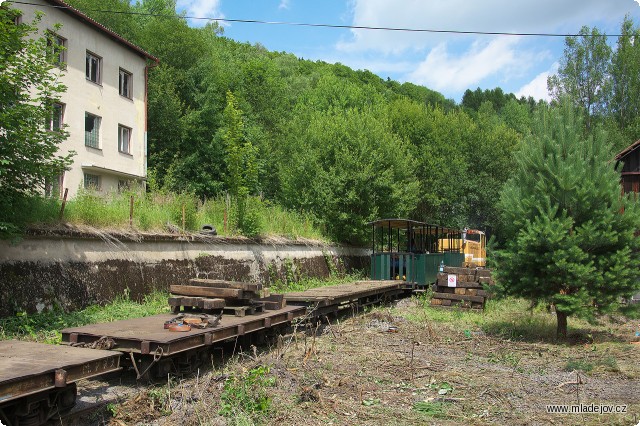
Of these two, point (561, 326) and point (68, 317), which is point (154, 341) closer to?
point (68, 317)

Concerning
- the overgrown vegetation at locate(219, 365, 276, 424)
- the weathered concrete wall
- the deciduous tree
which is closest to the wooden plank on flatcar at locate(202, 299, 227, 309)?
the overgrown vegetation at locate(219, 365, 276, 424)

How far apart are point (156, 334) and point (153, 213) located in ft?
25.3

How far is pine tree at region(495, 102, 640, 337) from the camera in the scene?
10.9 meters

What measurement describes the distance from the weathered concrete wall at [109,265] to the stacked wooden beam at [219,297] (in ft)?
9.05

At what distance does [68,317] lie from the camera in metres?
10.5

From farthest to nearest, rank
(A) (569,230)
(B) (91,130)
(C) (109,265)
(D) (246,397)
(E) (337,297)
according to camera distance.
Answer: (B) (91,130) < (E) (337,297) < (C) (109,265) < (A) (569,230) < (D) (246,397)

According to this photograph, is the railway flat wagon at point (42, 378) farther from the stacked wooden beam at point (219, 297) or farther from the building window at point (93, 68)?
the building window at point (93, 68)

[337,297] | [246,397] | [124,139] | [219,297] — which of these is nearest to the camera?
[246,397]

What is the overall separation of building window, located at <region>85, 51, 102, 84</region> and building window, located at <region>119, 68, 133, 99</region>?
1.94 metres

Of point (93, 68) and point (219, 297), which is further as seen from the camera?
point (93, 68)

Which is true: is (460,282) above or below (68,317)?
above

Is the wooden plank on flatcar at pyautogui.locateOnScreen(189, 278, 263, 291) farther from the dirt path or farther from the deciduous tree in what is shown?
the deciduous tree

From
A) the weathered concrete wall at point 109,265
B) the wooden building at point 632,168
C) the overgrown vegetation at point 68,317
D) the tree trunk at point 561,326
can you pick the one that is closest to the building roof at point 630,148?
the wooden building at point 632,168

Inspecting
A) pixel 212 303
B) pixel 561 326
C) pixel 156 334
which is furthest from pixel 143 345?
pixel 561 326
